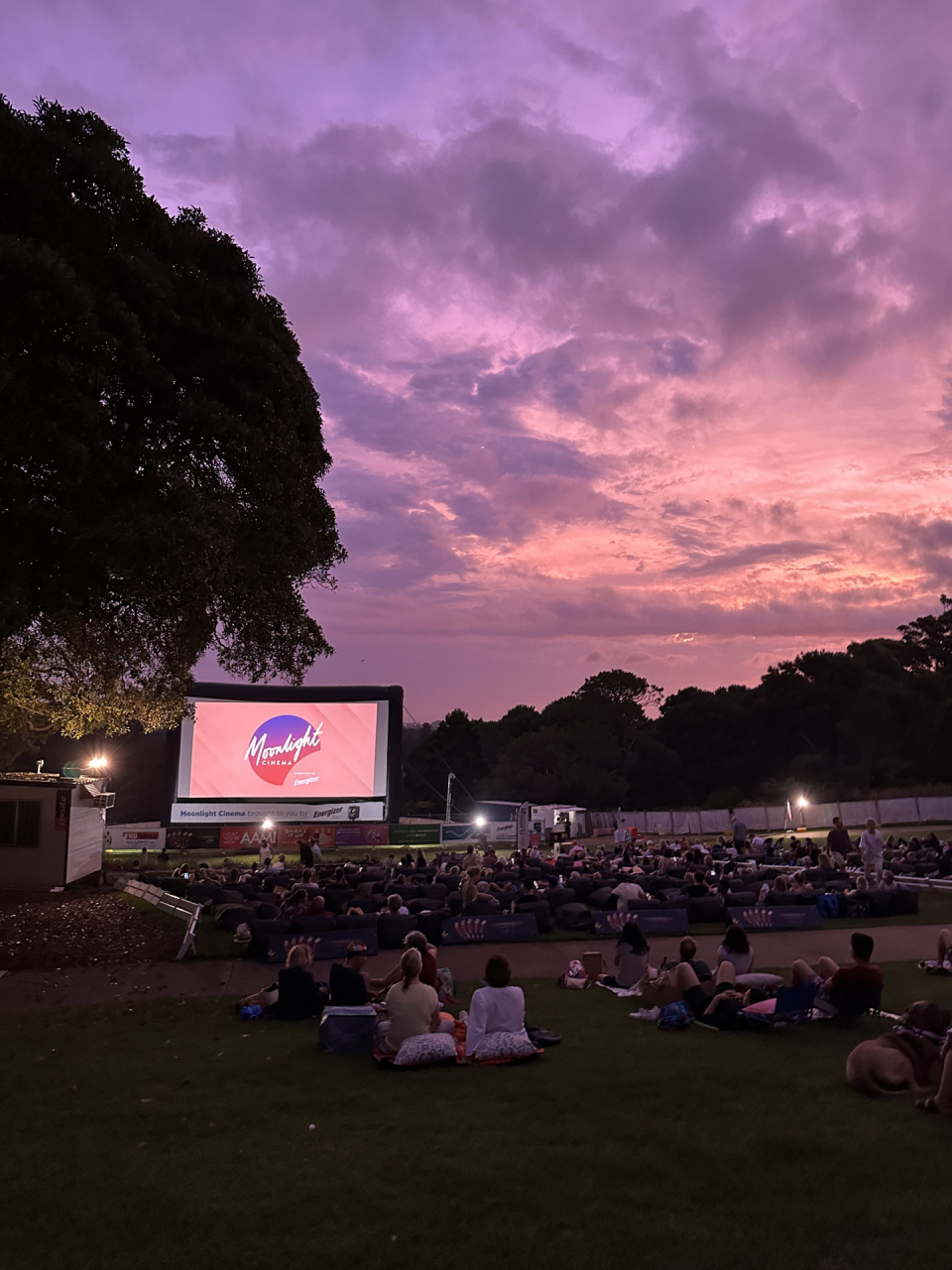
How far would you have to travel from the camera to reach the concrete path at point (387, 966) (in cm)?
1312

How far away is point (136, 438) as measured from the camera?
44.1 feet

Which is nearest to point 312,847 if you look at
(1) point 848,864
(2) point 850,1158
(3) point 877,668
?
(1) point 848,864

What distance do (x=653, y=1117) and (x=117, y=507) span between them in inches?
410

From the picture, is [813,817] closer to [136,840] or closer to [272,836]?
[272,836]

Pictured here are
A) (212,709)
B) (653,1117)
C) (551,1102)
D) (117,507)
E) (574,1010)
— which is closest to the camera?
(653,1117)

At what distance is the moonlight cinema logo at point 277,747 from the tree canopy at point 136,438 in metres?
32.1

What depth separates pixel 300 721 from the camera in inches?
1905

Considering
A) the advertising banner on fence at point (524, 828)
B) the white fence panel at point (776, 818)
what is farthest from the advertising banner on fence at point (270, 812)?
the white fence panel at point (776, 818)

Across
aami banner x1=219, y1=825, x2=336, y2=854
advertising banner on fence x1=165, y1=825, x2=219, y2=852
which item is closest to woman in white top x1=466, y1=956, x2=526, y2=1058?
aami banner x1=219, y1=825, x2=336, y2=854

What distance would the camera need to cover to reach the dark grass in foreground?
4.74 metres

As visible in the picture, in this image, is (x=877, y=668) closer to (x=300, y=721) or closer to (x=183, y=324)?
(x=300, y=721)

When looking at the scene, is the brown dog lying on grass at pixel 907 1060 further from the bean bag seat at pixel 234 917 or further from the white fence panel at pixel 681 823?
the white fence panel at pixel 681 823

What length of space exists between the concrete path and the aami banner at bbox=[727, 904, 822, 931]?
1.06 feet

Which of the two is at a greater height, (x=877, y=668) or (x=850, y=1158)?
(x=877, y=668)
